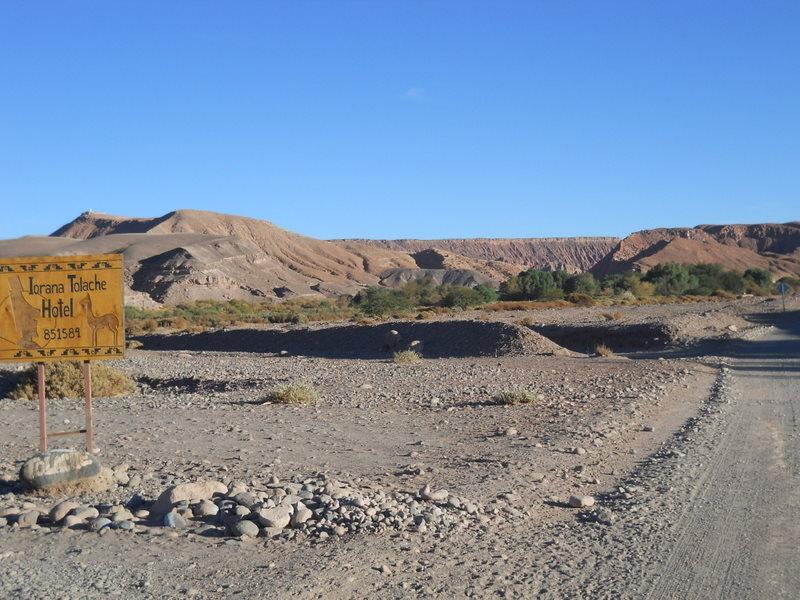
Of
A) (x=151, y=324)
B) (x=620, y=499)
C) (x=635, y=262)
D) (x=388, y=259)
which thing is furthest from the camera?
(x=388, y=259)

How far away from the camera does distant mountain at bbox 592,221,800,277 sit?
15350cm

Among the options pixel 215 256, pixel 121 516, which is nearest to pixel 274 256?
pixel 215 256

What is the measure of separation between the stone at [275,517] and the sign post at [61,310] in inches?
157

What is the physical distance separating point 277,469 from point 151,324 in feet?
174

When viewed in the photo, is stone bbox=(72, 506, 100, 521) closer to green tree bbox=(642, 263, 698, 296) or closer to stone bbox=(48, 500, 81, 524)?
stone bbox=(48, 500, 81, 524)

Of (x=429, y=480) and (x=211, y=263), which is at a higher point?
(x=211, y=263)

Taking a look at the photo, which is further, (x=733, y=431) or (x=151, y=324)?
(x=151, y=324)

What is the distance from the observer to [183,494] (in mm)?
8586

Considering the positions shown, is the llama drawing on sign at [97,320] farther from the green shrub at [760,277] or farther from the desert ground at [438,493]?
the green shrub at [760,277]

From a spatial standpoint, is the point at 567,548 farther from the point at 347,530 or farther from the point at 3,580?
the point at 3,580

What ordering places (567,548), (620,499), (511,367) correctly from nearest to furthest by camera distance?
(567,548)
(620,499)
(511,367)

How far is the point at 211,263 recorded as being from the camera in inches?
4380

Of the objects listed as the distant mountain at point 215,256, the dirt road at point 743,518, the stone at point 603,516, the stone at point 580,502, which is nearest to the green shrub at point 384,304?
the distant mountain at point 215,256

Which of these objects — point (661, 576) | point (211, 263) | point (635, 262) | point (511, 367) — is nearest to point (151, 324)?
point (511, 367)
